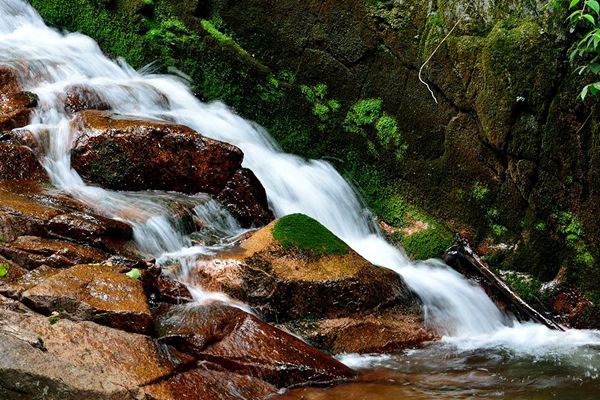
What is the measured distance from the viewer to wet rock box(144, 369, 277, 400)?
14.0ft

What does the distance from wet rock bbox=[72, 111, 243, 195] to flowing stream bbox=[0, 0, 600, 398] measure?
0.21 m

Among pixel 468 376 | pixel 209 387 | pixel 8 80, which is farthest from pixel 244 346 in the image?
pixel 8 80

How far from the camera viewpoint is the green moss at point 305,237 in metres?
6.63

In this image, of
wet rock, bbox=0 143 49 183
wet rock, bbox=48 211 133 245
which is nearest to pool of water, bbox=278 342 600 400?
wet rock, bbox=48 211 133 245

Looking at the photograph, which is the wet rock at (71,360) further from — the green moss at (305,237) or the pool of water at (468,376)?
the green moss at (305,237)

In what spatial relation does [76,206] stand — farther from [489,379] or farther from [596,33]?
[596,33]

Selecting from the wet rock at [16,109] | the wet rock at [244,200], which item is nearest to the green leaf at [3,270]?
the wet rock at [244,200]

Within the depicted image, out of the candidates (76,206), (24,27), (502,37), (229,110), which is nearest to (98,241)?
(76,206)

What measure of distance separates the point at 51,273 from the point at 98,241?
967 millimetres

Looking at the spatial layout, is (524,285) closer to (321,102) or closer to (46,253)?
(321,102)

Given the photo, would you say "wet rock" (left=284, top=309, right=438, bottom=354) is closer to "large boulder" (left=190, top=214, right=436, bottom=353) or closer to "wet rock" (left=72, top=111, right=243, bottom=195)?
"large boulder" (left=190, top=214, right=436, bottom=353)

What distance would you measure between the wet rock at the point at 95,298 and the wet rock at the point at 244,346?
11.4 inches

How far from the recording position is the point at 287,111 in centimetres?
1038

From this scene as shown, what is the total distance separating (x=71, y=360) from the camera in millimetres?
4008
